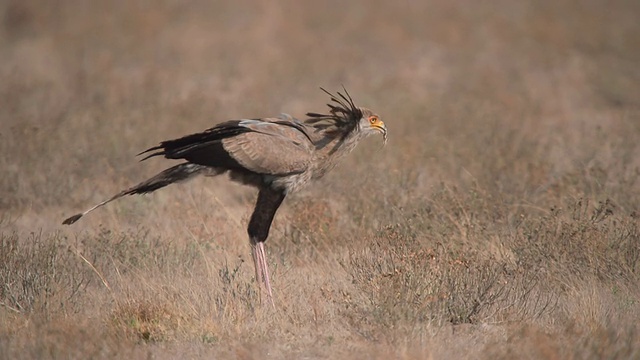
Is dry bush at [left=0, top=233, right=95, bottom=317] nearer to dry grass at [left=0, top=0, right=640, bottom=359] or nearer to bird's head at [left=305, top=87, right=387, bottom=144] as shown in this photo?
dry grass at [left=0, top=0, right=640, bottom=359]

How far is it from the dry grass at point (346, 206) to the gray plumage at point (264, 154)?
1.87 ft

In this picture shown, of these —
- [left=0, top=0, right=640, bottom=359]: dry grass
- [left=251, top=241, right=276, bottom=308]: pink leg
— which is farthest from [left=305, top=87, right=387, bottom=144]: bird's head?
[left=251, top=241, right=276, bottom=308]: pink leg

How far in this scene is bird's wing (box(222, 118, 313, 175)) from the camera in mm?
6430

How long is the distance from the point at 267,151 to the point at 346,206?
2.20 m

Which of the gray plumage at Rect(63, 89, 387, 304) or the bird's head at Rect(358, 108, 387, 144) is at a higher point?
the bird's head at Rect(358, 108, 387, 144)

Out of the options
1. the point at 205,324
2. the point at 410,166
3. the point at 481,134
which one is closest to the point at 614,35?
the point at 481,134

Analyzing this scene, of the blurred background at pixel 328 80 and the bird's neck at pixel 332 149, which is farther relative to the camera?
the blurred background at pixel 328 80

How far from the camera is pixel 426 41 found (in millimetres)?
19422

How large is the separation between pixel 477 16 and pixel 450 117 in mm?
8707

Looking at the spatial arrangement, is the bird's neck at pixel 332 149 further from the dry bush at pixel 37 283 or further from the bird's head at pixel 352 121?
the dry bush at pixel 37 283

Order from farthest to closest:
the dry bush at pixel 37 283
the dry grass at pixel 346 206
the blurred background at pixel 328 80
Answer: the blurred background at pixel 328 80, the dry bush at pixel 37 283, the dry grass at pixel 346 206

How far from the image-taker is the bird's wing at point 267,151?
253 inches

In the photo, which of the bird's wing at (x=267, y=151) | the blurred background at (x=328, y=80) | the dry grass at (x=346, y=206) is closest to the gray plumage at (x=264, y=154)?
the bird's wing at (x=267, y=151)

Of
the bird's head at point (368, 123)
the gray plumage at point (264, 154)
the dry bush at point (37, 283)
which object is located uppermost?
the bird's head at point (368, 123)
